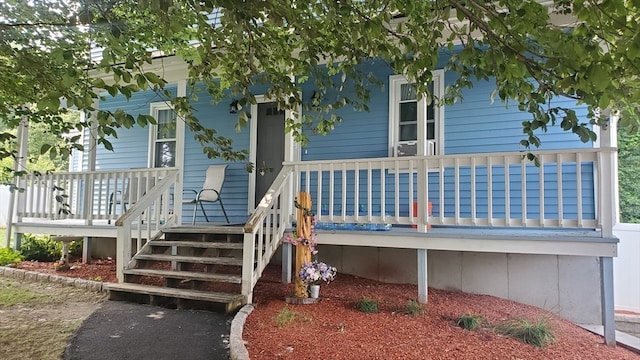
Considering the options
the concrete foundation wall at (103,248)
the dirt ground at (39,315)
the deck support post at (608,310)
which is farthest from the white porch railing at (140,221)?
the deck support post at (608,310)

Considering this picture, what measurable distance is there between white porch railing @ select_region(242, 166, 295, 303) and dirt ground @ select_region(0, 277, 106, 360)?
1743 mm

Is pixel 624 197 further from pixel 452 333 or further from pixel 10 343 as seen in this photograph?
pixel 10 343

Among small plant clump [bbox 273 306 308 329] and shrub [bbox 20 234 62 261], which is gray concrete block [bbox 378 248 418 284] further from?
shrub [bbox 20 234 62 261]

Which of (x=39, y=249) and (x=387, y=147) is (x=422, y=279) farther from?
(x=39, y=249)

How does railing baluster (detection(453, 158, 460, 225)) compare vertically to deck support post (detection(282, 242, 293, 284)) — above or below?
above

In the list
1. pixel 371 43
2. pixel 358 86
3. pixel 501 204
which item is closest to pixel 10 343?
A: pixel 358 86

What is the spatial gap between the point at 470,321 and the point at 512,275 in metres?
1.89

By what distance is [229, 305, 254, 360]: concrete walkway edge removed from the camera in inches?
118

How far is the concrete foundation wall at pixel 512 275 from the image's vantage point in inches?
204

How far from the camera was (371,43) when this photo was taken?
317 cm

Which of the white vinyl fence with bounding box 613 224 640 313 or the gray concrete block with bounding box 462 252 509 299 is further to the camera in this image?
the white vinyl fence with bounding box 613 224 640 313

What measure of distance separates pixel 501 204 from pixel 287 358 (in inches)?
173

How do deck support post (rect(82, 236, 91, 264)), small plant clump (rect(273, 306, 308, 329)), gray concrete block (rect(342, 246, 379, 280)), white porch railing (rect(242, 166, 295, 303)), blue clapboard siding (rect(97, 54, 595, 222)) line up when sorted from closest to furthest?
small plant clump (rect(273, 306, 308, 329)), white porch railing (rect(242, 166, 295, 303)), blue clapboard siding (rect(97, 54, 595, 222)), gray concrete block (rect(342, 246, 379, 280)), deck support post (rect(82, 236, 91, 264))

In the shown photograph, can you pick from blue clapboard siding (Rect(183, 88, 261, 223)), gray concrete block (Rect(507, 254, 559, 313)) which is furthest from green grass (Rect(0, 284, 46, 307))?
gray concrete block (Rect(507, 254, 559, 313))
